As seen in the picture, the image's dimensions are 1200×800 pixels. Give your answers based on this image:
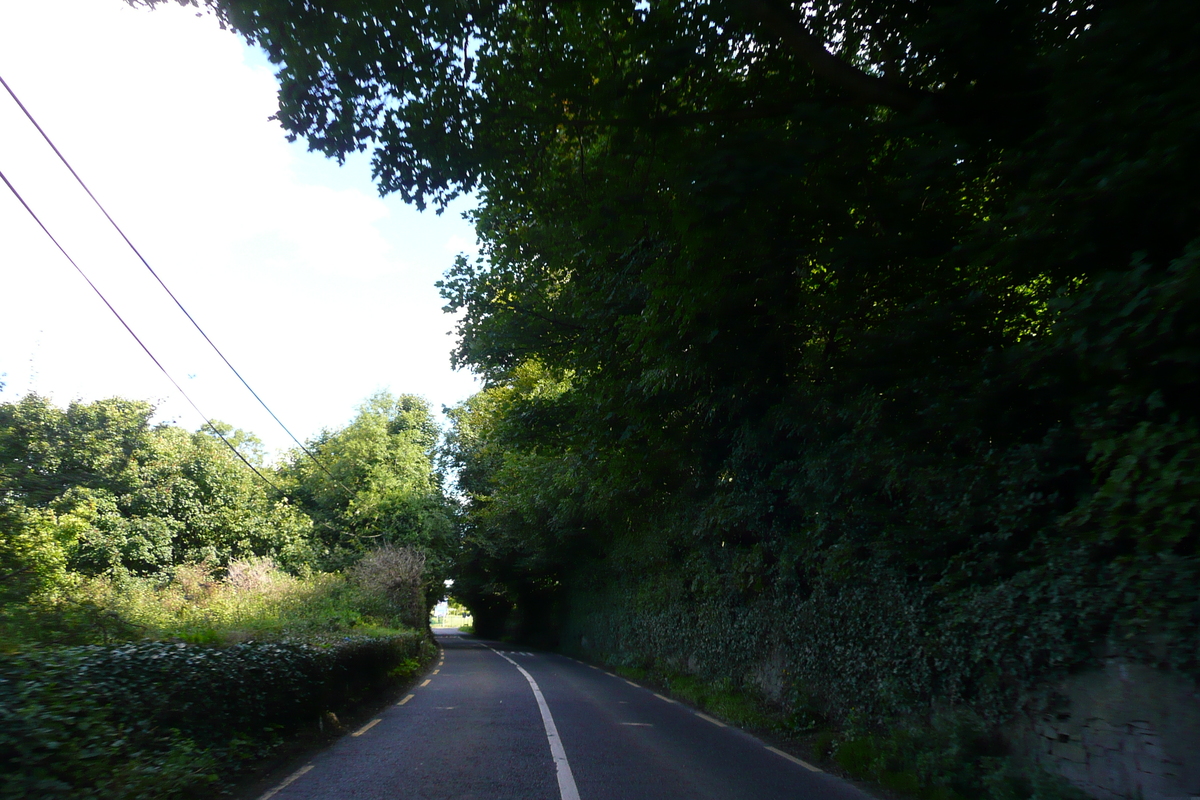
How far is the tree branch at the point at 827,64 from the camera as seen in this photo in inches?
247

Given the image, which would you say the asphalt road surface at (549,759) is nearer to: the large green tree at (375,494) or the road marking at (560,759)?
the road marking at (560,759)

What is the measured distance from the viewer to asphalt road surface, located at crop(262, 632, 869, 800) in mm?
6531

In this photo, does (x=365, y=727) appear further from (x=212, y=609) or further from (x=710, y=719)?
(x=212, y=609)

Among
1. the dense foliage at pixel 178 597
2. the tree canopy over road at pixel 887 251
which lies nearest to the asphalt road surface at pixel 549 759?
the dense foliage at pixel 178 597

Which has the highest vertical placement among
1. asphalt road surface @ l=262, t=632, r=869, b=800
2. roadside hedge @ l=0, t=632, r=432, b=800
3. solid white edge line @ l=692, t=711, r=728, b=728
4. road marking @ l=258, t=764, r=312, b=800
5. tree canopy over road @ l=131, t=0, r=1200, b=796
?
tree canopy over road @ l=131, t=0, r=1200, b=796

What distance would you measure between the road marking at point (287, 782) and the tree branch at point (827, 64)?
26.4 feet

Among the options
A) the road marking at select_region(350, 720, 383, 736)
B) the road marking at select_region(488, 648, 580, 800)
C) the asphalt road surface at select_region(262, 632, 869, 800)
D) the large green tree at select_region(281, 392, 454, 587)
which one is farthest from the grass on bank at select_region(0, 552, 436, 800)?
the large green tree at select_region(281, 392, 454, 587)

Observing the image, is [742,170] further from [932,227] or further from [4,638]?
[4,638]

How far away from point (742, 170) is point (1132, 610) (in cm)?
464

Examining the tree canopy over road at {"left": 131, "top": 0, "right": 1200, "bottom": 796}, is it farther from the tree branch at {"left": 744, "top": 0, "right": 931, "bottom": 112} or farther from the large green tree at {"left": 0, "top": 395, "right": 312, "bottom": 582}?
the large green tree at {"left": 0, "top": 395, "right": 312, "bottom": 582}

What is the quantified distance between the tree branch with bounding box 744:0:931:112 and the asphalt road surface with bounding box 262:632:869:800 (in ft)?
21.4

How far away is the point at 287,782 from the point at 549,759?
8.85ft

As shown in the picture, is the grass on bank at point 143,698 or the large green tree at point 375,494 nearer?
the grass on bank at point 143,698

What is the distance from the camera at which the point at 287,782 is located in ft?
21.9
